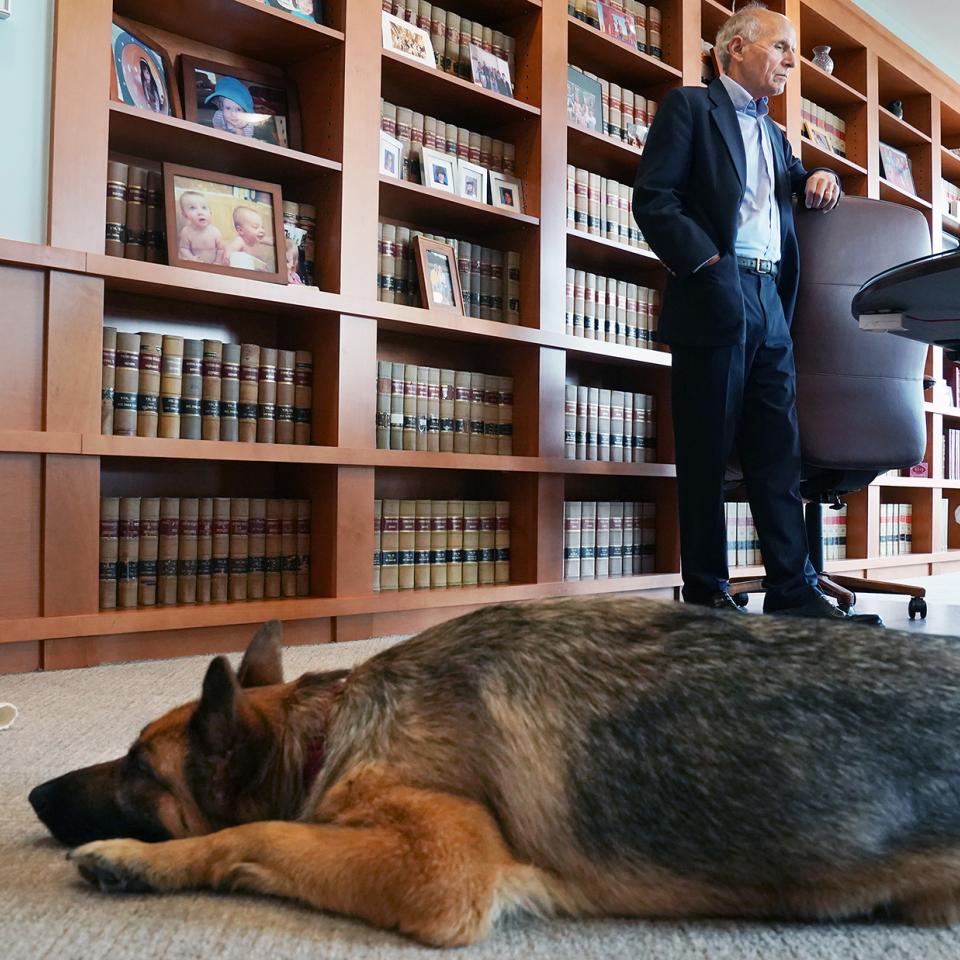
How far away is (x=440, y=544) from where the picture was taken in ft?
11.2

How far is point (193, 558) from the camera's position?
2.78m

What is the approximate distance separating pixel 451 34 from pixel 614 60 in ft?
3.06

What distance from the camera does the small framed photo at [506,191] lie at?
3.66m

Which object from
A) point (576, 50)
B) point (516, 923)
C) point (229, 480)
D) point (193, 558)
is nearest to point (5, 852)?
point (516, 923)

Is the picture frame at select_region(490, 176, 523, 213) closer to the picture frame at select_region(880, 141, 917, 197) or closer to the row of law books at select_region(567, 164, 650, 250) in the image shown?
the row of law books at select_region(567, 164, 650, 250)

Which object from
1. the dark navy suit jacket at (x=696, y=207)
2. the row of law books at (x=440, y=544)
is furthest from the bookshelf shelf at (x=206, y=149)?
the row of law books at (x=440, y=544)

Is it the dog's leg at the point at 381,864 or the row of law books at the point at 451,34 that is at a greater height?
the row of law books at the point at 451,34

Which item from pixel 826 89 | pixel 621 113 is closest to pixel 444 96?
pixel 621 113

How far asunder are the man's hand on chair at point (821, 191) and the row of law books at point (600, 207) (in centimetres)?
99

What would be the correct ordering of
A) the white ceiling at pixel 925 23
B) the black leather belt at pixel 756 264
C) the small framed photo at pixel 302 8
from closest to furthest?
the black leather belt at pixel 756 264, the small framed photo at pixel 302 8, the white ceiling at pixel 925 23

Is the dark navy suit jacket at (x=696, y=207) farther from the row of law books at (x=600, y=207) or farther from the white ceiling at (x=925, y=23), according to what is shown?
the white ceiling at (x=925, y=23)

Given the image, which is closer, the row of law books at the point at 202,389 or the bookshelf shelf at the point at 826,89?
the row of law books at the point at 202,389

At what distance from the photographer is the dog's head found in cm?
99

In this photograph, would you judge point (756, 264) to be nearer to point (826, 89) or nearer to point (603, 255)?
point (603, 255)
